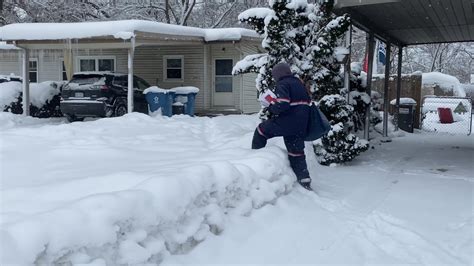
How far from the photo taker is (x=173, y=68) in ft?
65.6

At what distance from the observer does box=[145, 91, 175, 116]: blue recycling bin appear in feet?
52.0

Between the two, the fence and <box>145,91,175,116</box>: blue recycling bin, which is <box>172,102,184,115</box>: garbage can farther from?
the fence

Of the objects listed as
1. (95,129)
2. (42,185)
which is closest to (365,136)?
(95,129)

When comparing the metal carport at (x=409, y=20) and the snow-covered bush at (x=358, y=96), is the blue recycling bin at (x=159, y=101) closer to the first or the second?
the snow-covered bush at (x=358, y=96)

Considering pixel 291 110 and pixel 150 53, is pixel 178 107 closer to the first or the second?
pixel 150 53

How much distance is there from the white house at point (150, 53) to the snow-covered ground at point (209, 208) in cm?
703

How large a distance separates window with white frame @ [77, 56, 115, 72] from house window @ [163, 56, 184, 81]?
2714 millimetres

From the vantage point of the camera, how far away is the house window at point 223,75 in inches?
755

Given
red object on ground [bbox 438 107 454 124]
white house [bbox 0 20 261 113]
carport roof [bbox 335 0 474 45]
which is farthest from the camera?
red object on ground [bbox 438 107 454 124]

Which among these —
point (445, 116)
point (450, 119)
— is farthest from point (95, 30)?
point (450, 119)

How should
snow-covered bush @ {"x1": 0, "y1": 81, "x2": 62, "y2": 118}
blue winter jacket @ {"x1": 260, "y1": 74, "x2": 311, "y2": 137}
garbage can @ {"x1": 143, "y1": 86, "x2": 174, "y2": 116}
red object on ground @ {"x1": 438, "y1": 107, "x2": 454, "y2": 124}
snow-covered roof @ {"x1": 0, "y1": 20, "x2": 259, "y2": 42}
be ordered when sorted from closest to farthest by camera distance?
1. blue winter jacket @ {"x1": 260, "y1": 74, "x2": 311, "y2": 137}
2. snow-covered roof @ {"x1": 0, "y1": 20, "x2": 259, "y2": 42}
3. garbage can @ {"x1": 143, "y1": 86, "x2": 174, "y2": 116}
4. snow-covered bush @ {"x1": 0, "y1": 81, "x2": 62, "y2": 118}
5. red object on ground @ {"x1": 438, "y1": 107, "x2": 454, "y2": 124}

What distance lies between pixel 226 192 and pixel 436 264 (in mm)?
2013

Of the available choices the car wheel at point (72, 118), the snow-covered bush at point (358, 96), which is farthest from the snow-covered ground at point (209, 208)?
the car wheel at point (72, 118)

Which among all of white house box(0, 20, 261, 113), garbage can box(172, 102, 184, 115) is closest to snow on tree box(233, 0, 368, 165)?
white house box(0, 20, 261, 113)
